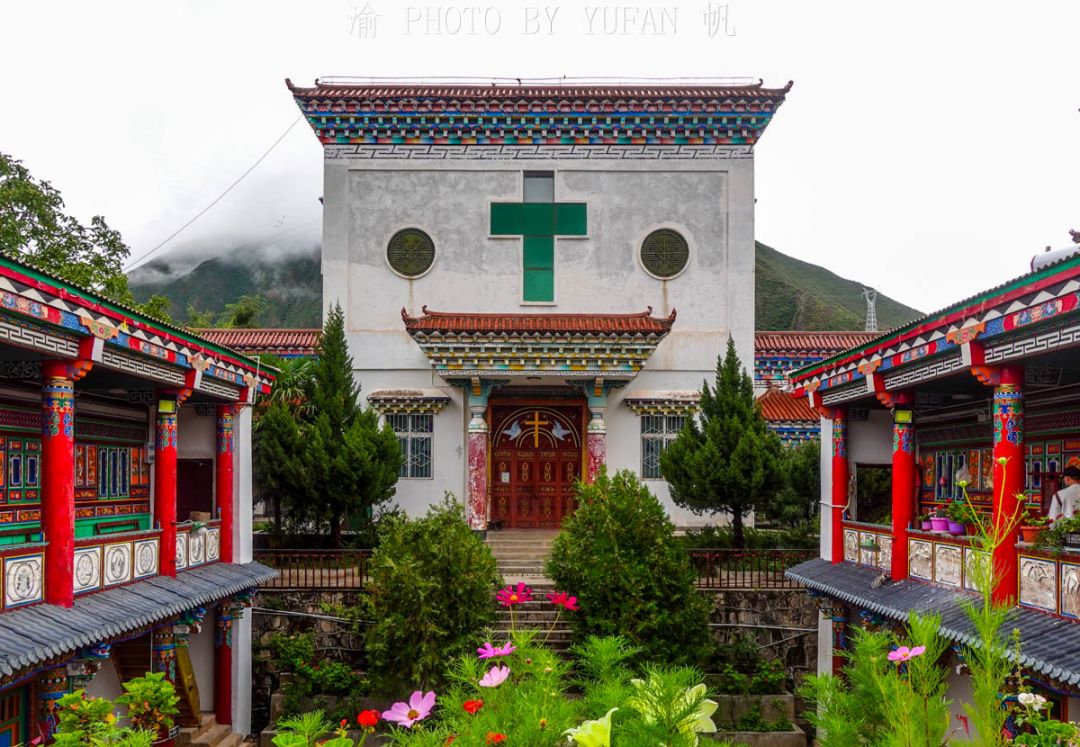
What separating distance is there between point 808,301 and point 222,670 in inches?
2005

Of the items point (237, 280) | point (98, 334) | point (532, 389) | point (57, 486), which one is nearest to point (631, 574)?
point (57, 486)

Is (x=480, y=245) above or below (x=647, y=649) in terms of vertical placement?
above

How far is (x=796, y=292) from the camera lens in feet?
197

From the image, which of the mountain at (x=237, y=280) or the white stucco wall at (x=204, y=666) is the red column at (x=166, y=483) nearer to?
the white stucco wall at (x=204, y=666)

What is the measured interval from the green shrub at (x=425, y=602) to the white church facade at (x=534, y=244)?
25.6ft

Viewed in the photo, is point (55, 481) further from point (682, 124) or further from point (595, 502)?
point (682, 124)

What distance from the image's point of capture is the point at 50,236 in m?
19.6

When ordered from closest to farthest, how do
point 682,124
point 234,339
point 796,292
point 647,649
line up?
point 647,649
point 682,124
point 234,339
point 796,292

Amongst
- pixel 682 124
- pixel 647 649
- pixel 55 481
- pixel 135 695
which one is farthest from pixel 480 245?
pixel 135 695

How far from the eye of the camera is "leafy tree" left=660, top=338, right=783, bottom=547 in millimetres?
17266

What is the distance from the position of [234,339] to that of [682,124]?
11.7 meters

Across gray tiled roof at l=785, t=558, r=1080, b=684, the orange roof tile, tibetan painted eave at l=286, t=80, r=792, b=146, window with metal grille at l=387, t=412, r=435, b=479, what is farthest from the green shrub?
tibetan painted eave at l=286, t=80, r=792, b=146

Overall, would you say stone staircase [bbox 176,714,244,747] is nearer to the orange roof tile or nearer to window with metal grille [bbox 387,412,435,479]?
window with metal grille [bbox 387,412,435,479]

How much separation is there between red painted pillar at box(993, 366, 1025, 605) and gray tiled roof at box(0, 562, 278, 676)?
8024mm
